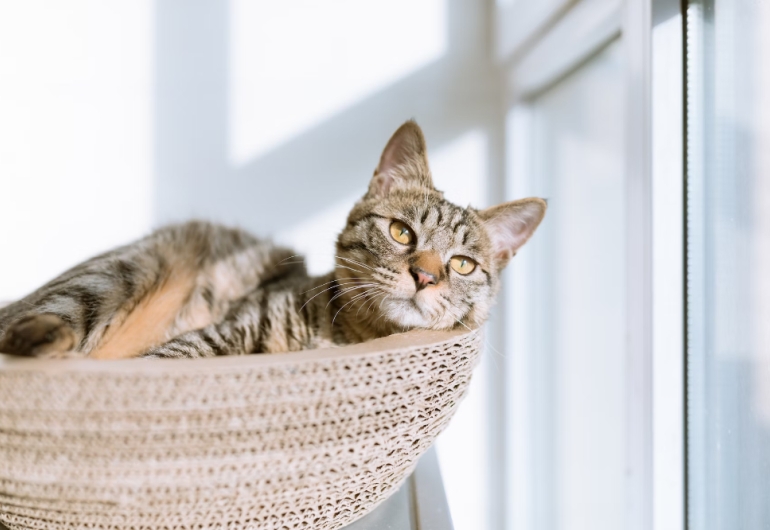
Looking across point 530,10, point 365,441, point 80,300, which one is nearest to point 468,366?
point 365,441

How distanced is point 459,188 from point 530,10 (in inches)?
23.2

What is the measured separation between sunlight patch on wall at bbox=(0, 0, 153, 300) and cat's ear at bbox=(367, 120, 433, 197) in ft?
3.33

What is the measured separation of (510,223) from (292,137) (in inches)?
37.9

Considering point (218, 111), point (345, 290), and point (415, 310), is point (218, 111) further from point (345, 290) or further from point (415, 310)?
point (415, 310)

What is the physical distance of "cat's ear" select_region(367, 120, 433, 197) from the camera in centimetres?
110

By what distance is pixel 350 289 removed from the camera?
38.6 inches

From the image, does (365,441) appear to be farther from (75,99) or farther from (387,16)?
(75,99)

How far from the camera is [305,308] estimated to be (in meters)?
1.11

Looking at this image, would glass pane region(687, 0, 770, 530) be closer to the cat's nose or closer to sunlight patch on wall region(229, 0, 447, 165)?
the cat's nose

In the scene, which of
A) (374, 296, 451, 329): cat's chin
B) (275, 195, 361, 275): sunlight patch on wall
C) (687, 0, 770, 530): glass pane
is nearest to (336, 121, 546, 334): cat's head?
(374, 296, 451, 329): cat's chin

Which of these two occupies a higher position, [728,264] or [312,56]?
[312,56]

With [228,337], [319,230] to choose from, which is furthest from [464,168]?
[228,337]

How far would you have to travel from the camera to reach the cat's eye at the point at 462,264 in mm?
1041

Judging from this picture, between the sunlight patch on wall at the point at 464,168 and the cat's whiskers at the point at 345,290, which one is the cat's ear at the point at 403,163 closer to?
the cat's whiskers at the point at 345,290
